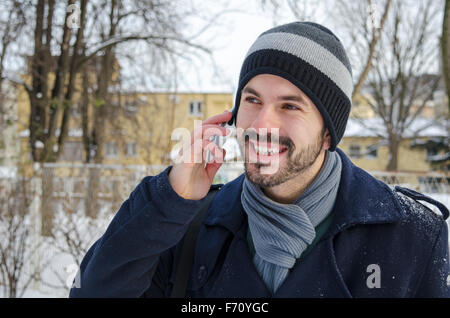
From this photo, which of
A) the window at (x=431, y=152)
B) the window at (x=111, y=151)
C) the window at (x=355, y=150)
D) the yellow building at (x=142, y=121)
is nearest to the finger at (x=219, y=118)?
the yellow building at (x=142, y=121)

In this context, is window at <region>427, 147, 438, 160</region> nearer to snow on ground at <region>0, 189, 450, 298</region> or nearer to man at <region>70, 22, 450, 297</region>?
snow on ground at <region>0, 189, 450, 298</region>

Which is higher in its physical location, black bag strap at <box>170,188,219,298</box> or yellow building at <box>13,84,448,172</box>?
yellow building at <box>13,84,448,172</box>

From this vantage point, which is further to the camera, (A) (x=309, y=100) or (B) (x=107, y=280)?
(A) (x=309, y=100)

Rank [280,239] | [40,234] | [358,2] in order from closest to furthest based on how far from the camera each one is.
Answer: [280,239] < [40,234] < [358,2]

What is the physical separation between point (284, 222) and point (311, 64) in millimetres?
554

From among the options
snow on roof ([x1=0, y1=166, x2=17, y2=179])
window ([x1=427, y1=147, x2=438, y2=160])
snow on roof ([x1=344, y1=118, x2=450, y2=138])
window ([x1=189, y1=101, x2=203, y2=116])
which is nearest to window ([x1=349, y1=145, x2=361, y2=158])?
snow on roof ([x1=344, y1=118, x2=450, y2=138])

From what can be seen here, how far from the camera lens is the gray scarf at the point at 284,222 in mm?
1303

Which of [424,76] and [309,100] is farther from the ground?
[424,76]

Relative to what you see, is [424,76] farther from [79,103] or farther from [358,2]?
[79,103]

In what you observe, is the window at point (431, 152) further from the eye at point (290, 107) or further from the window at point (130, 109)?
the eye at point (290, 107)

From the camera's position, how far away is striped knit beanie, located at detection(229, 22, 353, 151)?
1.34 m
